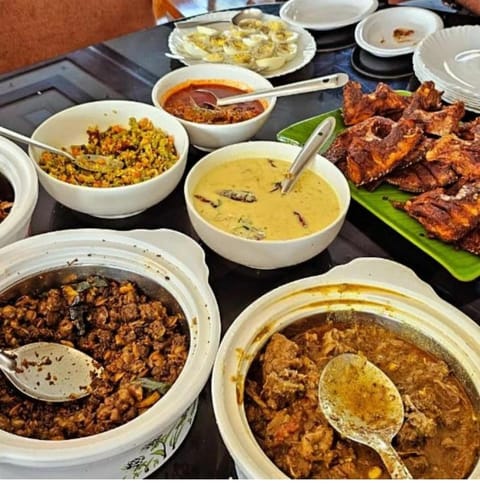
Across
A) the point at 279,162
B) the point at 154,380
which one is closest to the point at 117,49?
the point at 279,162

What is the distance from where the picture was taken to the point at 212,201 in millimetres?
1394

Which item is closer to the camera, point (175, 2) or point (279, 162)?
point (279, 162)

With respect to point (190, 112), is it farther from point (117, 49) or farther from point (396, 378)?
point (396, 378)

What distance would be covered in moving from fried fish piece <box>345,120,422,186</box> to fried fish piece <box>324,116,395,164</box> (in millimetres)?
48

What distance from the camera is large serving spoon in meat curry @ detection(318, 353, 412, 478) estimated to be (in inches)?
37.1

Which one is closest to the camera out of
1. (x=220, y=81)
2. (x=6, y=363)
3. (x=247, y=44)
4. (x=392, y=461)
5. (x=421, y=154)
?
(x=392, y=461)

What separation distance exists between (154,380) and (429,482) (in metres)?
0.43

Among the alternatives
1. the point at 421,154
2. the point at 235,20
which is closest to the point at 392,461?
the point at 421,154

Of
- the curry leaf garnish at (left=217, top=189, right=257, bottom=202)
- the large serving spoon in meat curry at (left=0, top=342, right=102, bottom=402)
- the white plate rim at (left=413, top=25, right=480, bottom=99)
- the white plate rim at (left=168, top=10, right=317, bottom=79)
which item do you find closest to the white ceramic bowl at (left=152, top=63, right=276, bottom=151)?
the white plate rim at (left=168, top=10, right=317, bottom=79)

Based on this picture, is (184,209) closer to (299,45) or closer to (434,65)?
(299,45)

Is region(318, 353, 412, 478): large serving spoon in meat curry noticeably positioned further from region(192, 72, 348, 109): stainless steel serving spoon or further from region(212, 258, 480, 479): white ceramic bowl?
region(192, 72, 348, 109): stainless steel serving spoon

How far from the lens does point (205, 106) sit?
5.73 feet

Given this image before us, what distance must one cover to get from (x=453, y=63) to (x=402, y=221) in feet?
2.67

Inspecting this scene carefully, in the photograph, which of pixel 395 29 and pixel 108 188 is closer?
pixel 108 188
